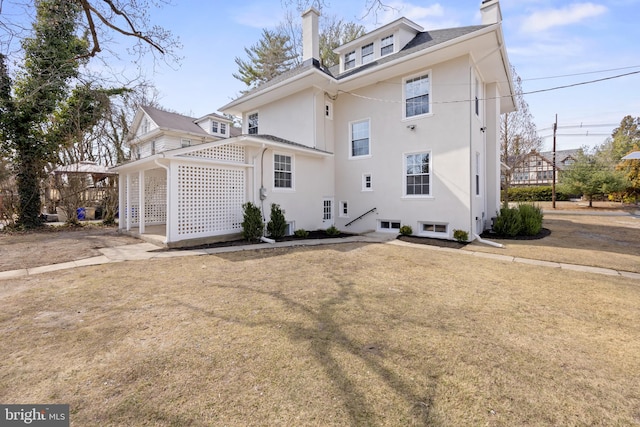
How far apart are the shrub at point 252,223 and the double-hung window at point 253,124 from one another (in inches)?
260

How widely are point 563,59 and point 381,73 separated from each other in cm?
556

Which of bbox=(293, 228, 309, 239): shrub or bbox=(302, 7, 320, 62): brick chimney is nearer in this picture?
bbox=(293, 228, 309, 239): shrub

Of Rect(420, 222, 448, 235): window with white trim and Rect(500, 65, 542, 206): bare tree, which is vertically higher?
Rect(500, 65, 542, 206): bare tree

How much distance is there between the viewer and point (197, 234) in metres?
8.29

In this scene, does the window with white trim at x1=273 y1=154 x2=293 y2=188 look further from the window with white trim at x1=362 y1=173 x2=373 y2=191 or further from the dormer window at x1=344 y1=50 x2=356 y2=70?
the dormer window at x1=344 y1=50 x2=356 y2=70

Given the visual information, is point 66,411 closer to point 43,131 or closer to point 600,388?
point 600,388

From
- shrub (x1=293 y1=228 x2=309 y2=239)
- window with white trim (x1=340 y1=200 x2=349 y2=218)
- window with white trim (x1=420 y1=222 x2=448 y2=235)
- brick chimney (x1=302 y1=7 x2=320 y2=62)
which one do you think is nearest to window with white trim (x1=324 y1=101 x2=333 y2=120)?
brick chimney (x1=302 y1=7 x2=320 y2=62)

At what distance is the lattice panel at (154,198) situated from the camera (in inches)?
467

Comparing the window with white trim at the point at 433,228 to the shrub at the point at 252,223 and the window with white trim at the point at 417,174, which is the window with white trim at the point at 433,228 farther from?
the shrub at the point at 252,223

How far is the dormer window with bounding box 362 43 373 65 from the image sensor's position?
11719 millimetres

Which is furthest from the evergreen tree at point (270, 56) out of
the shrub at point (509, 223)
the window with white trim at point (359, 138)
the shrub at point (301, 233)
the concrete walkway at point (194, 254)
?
the shrub at point (509, 223)

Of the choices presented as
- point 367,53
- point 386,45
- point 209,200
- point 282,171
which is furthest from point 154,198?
point 386,45

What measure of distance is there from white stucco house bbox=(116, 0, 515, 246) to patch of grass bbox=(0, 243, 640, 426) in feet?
14.1

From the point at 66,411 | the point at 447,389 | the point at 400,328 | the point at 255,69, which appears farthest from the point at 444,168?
the point at 255,69
